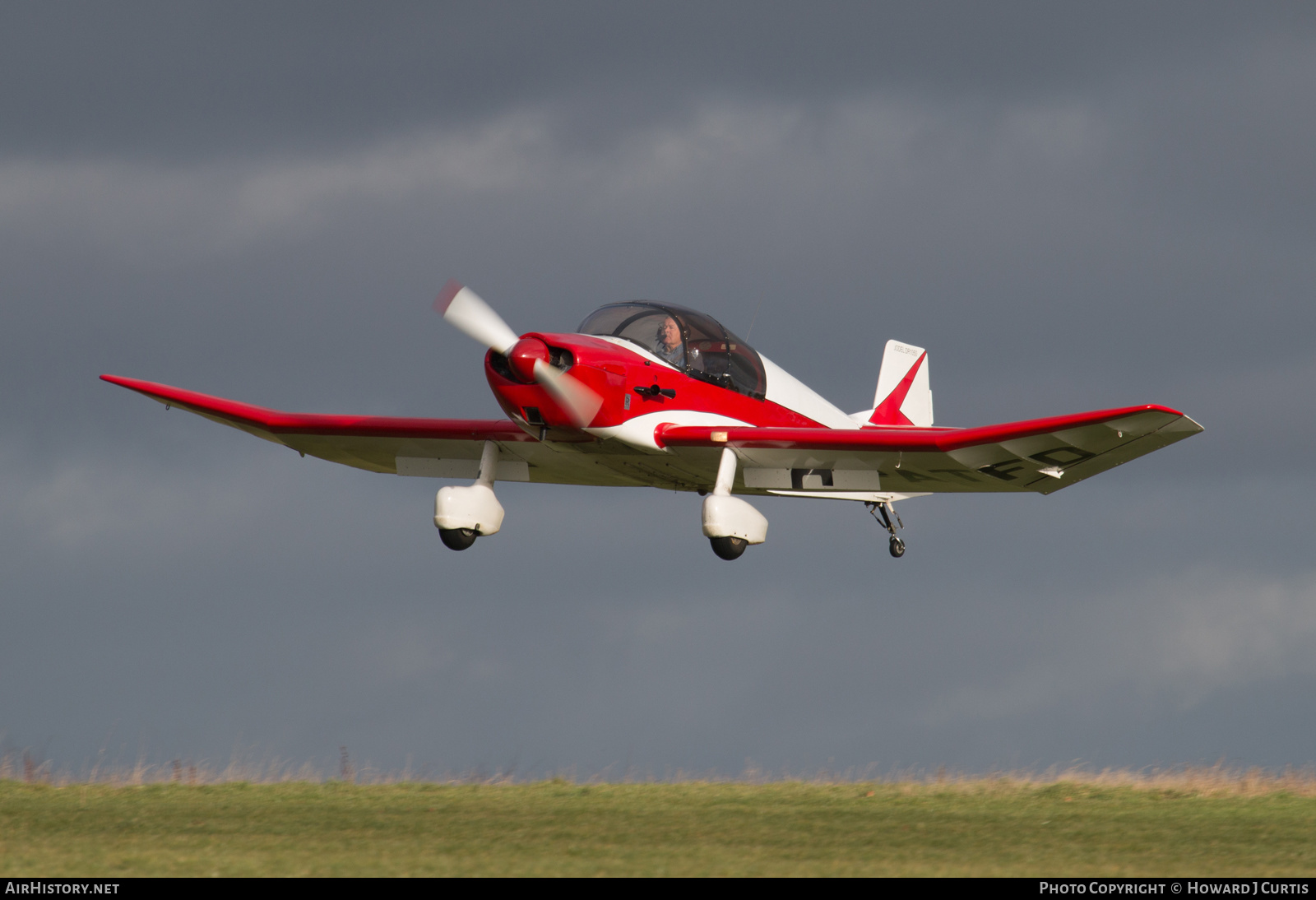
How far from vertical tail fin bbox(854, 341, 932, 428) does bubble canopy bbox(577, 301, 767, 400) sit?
19.1 feet

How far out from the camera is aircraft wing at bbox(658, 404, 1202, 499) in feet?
48.9

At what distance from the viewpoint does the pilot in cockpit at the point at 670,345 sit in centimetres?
1652

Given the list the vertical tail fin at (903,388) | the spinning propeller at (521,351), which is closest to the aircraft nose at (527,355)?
the spinning propeller at (521,351)

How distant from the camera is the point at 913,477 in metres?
17.5

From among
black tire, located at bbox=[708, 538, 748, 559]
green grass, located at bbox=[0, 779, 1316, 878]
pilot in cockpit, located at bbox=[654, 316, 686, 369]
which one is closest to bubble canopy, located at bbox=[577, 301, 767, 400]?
pilot in cockpit, located at bbox=[654, 316, 686, 369]

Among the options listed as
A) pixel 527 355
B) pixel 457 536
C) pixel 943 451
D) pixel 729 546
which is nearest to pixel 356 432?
pixel 457 536

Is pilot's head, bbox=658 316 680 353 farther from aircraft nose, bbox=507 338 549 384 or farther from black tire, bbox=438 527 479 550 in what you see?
black tire, bbox=438 527 479 550

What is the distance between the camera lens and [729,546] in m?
15.5

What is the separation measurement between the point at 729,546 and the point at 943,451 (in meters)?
2.76

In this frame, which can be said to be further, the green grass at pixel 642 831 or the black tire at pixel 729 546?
the black tire at pixel 729 546

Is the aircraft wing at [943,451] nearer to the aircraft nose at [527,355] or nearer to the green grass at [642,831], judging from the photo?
the aircraft nose at [527,355]

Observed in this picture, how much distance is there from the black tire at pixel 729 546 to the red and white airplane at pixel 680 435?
0.06 feet
